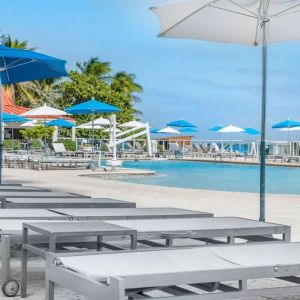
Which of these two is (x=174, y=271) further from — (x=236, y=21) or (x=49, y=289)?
(x=236, y=21)

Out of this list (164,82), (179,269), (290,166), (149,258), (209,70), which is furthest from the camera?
(209,70)

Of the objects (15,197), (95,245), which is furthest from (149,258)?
(15,197)

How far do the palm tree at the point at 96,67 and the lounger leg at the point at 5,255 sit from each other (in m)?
45.9

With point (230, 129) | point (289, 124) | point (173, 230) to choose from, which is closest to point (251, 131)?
point (230, 129)

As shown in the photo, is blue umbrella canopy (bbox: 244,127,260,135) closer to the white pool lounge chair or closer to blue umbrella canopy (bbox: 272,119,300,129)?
blue umbrella canopy (bbox: 272,119,300,129)

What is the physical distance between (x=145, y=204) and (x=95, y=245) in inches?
200

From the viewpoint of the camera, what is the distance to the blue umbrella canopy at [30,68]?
8.83m

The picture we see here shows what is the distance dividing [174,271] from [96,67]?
47.3m

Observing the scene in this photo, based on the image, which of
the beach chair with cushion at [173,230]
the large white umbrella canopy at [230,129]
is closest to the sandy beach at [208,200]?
the beach chair with cushion at [173,230]

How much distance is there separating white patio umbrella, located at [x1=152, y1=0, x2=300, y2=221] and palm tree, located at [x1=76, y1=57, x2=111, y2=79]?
4209cm

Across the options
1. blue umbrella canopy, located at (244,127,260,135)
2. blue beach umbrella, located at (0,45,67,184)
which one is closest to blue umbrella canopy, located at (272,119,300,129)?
blue umbrella canopy, located at (244,127,260,135)

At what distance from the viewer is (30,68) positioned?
9773 millimetres

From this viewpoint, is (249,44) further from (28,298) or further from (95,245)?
(28,298)

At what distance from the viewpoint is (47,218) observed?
442cm
